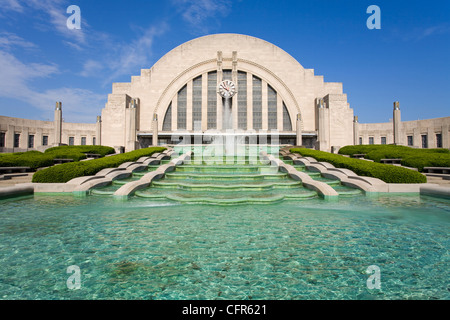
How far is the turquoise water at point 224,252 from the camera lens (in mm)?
2859

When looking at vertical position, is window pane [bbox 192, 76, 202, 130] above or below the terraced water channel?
above

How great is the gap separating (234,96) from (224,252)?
33.6m

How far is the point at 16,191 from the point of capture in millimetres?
9164

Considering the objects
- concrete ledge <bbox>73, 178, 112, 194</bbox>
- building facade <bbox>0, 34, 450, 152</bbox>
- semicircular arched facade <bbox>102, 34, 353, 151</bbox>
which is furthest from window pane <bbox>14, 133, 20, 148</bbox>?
concrete ledge <bbox>73, 178, 112, 194</bbox>

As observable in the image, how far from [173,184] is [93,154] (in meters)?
14.9

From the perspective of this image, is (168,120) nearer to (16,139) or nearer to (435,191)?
(16,139)

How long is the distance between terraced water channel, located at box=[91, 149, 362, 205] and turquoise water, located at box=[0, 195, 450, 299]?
1315mm

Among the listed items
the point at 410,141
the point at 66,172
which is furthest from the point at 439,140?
the point at 66,172

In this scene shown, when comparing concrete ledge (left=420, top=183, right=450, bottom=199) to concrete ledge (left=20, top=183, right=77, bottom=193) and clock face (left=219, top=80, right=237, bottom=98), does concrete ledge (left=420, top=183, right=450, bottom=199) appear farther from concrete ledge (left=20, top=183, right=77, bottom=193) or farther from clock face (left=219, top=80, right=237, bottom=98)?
clock face (left=219, top=80, right=237, bottom=98)

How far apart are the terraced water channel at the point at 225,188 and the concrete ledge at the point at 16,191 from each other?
2358 millimetres

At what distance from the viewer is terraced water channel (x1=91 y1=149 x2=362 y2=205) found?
828cm

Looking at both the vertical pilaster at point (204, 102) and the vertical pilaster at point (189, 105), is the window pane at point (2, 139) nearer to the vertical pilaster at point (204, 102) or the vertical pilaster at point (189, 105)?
the vertical pilaster at point (189, 105)
